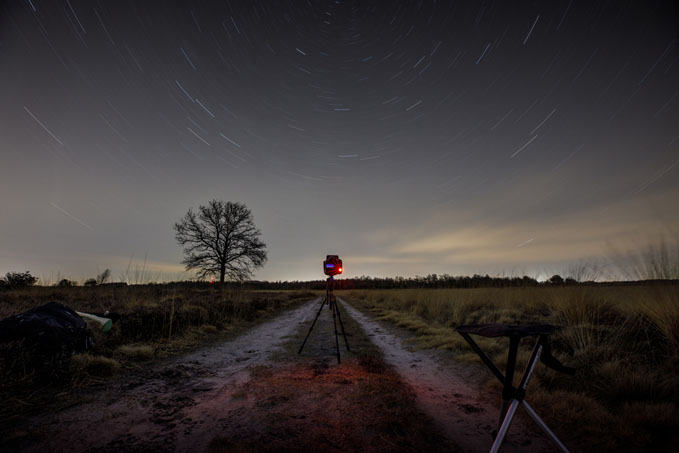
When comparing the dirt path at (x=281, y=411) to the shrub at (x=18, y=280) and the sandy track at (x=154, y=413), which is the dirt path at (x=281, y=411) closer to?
the sandy track at (x=154, y=413)

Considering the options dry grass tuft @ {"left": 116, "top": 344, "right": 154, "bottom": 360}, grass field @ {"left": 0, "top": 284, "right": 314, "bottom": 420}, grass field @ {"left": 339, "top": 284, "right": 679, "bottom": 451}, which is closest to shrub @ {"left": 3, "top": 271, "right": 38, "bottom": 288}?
grass field @ {"left": 0, "top": 284, "right": 314, "bottom": 420}

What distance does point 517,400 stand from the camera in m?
2.35

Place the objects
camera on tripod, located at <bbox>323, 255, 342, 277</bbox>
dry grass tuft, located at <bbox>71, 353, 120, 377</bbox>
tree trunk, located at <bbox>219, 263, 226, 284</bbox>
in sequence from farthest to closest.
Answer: tree trunk, located at <bbox>219, 263, 226, 284</bbox>
camera on tripod, located at <bbox>323, 255, 342, 277</bbox>
dry grass tuft, located at <bbox>71, 353, 120, 377</bbox>

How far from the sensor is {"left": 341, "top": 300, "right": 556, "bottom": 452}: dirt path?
3080mm

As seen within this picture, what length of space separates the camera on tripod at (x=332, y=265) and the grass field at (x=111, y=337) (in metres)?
4.65

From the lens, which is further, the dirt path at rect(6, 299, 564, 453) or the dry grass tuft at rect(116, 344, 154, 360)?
the dry grass tuft at rect(116, 344, 154, 360)

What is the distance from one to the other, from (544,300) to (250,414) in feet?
33.0

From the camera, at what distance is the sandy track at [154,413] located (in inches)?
119

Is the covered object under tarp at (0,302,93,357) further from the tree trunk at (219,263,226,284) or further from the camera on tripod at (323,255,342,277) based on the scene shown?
the tree trunk at (219,263,226,284)

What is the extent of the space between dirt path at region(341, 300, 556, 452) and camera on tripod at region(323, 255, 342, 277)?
8.52 feet

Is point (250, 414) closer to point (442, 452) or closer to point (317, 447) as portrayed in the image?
point (317, 447)

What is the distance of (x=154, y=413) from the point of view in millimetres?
3766

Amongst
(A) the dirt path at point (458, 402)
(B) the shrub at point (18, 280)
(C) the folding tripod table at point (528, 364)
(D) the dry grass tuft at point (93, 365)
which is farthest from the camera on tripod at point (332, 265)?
(B) the shrub at point (18, 280)

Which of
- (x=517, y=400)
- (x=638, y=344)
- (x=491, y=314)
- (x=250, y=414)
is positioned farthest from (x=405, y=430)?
(x=491, y=314)
